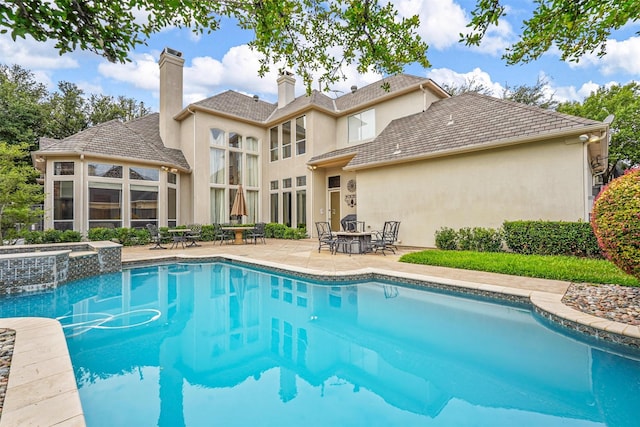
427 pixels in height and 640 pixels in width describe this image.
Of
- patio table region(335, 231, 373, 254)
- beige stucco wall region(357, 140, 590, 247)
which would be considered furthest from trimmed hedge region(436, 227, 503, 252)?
patio table region(335, 231, 373, 254)

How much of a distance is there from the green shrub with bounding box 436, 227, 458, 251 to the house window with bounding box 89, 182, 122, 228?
1315cm

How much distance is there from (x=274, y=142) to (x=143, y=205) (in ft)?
25.7

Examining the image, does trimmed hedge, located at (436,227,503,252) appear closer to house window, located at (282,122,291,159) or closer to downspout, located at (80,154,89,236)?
house window, located at (282,122,291,159)

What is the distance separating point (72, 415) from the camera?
201cm

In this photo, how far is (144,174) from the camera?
13523 millimetres

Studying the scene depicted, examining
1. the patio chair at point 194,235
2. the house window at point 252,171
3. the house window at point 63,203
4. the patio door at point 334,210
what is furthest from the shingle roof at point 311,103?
the house window at point 63,203

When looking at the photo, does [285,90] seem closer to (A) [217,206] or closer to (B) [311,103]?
(B) [311,103]

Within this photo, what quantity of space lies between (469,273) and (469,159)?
15.3 feet

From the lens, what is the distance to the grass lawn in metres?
5.77

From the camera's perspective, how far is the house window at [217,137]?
1582cm

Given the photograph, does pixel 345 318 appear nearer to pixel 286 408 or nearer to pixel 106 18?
pixel 286 408

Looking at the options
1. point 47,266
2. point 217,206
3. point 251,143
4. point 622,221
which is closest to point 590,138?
point 622,221

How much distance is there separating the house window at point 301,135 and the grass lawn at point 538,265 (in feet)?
31.2

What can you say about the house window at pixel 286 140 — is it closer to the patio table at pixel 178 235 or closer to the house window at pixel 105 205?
the patio table at pixel 178 235
